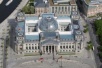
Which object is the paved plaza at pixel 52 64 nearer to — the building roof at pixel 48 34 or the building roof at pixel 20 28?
the building roof at pixel 48 34

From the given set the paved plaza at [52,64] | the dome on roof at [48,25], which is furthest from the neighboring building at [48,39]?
the paved plaza at [52,64]

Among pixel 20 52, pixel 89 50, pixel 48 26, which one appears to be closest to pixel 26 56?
pixel 20 52

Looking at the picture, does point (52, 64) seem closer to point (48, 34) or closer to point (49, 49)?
point (49, 49)

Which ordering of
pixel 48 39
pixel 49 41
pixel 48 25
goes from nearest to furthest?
pixel 48 39
pixel 49 41
pixel 48 25

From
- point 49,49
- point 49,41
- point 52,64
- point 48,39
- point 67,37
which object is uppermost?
point 67,37

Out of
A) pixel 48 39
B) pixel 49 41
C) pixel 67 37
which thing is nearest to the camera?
pixel 48 39

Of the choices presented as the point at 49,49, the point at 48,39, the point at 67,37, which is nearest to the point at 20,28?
the point at 48,39

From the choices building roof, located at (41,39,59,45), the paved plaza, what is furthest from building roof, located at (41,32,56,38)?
the paved plaza

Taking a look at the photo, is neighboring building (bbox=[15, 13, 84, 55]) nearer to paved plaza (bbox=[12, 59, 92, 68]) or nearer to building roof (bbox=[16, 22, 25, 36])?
building roof (bbox=[16, 22, 25, 36])

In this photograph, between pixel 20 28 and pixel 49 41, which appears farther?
pixel 20 28
